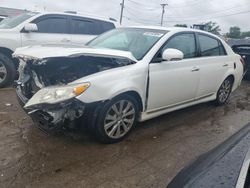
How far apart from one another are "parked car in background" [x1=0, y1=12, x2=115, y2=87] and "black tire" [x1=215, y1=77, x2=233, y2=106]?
3729 mm

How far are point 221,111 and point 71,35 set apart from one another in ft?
13.9

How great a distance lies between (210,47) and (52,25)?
3.99 m

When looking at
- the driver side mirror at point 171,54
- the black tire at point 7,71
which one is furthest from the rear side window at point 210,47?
the black tire at point 7,71

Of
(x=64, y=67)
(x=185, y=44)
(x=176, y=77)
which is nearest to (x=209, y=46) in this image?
(x=185, y=44)

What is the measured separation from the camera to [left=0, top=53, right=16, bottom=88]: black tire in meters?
6.29

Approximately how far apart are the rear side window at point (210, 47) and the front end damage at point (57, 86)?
6.15 ft

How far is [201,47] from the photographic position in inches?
201

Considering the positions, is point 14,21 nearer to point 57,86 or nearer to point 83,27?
point 83,27

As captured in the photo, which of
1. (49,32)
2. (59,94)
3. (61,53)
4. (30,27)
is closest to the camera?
(59,94)

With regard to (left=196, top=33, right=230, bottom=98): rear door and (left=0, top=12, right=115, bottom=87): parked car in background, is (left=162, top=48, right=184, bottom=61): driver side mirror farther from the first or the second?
(left=0, top=12, right=115, bottom=87): parked car in background

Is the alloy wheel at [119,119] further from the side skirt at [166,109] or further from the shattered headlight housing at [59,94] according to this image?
the shattered headlight housing at [59,94]

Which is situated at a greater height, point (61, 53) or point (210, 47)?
point (210, 47)

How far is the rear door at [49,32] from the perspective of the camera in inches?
267

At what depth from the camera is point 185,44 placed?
4.80 meters
